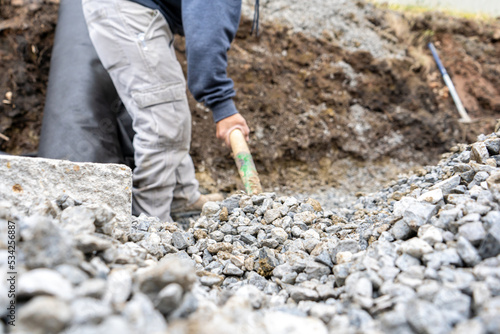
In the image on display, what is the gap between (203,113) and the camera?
3.27m

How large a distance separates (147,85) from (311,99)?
2151mm

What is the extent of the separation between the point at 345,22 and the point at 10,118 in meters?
3.86

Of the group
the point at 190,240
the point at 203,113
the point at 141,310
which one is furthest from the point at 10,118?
the point at 141,310

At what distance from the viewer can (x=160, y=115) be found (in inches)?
80.8

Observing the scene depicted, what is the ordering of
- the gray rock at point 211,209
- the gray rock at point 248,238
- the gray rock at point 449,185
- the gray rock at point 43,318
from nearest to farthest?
1. the gray rock at point 43,318
2. the gray rock at point 449,185
3. the gray rock at point 248,238
4. the gray rock at point 211,209

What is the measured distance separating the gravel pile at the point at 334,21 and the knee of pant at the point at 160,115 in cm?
212

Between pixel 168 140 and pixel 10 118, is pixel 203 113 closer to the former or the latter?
pixel 168 140

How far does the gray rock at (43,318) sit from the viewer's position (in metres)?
0.53

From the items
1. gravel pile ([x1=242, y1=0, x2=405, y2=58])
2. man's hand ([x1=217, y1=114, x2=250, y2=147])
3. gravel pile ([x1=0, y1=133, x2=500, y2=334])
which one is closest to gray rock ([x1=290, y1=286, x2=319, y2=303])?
gravel pile ([x1=0, y1=133, x2=500, y2=334])

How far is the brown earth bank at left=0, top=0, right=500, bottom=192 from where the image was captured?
296 cm

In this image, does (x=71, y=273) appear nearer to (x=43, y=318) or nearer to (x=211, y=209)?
(x=43, y=318)

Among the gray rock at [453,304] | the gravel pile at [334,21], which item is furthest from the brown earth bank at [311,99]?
the gray rock at [453,304]

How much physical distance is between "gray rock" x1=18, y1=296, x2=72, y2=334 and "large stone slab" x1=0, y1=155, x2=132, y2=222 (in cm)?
71

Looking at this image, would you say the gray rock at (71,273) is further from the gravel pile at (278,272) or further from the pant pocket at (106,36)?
the pant pocket at (106,36)
